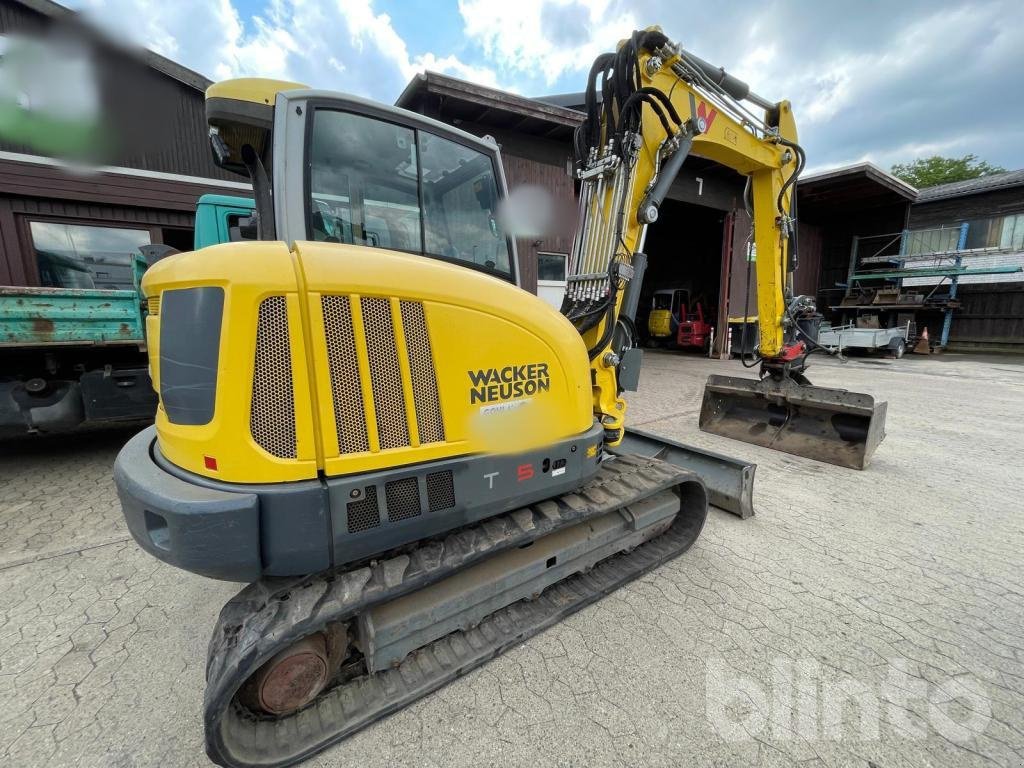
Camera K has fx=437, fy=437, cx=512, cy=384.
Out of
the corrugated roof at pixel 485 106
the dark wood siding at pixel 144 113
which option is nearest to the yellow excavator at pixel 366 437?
the corrugated roof at pixel 485 106

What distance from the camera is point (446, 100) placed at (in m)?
7.69

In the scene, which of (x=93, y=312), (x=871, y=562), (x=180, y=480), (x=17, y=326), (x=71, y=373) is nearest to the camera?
(x=180, y=480)

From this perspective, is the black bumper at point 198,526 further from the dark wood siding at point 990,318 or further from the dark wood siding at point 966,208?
the dark wood siding at point 966,208

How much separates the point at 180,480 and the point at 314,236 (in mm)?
1048

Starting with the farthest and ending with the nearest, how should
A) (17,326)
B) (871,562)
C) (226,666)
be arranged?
(17,326)
(871,562)
(226,666)

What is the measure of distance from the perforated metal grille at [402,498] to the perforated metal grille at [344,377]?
0.59ft

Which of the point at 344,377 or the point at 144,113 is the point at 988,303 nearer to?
the point at 344,377

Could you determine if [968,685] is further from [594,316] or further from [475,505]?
[594,316]

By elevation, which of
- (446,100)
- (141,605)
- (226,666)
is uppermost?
(446,100)

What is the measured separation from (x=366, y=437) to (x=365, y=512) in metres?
0.27

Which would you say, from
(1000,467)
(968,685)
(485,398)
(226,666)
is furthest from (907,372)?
(226,666)

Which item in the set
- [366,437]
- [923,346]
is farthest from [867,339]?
[366,437]

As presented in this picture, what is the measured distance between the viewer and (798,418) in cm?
471

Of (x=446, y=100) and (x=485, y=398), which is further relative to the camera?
(x=446, y=100)
